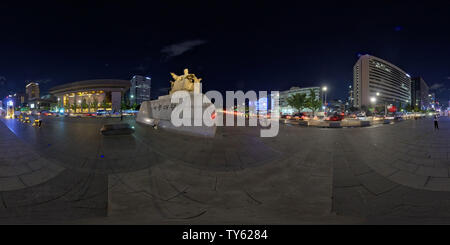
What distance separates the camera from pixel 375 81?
9994cm

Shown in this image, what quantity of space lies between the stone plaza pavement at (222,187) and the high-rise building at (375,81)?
116068 mm

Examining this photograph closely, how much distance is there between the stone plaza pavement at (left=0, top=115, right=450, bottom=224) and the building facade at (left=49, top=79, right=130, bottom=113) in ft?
312

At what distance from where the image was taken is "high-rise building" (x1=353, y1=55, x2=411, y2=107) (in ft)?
326

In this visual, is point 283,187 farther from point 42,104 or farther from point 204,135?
point 42,104

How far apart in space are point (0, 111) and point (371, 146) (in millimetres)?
68229

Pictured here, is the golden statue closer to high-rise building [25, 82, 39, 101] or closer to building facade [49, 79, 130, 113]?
building facade [49, 79, 130, 113]

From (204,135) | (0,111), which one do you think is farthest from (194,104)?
(0,111)

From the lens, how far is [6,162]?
5.83m

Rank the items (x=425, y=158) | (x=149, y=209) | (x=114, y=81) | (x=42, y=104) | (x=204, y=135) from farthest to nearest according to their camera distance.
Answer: (x=42, y=104) → (x=114, y=81) → (x=204, y=135) → (x=425, y=158) → (x=149, y=209)

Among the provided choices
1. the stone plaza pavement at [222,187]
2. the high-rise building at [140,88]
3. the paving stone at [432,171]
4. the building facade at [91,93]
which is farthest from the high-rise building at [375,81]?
the high-rise building at [140,88]

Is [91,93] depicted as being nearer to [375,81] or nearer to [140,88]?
[140,88]

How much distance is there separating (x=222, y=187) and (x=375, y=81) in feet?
419

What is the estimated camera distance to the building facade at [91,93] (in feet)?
292

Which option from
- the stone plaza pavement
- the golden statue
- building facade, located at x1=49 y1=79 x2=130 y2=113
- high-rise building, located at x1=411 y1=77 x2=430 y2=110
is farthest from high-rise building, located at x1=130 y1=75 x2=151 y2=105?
high-rise building, located at x1=411 y1=77 x2=430 y2=110
